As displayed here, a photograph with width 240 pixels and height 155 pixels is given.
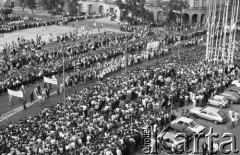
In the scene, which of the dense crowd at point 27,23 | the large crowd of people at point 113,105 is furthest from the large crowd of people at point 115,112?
the dense crowd at point 27,23

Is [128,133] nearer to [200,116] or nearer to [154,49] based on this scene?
[200,116]

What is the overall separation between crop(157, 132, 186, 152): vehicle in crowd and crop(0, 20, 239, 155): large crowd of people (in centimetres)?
147

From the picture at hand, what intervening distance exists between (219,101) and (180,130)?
307 inches

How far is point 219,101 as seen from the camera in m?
30.1

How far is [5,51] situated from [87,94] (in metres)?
21.8

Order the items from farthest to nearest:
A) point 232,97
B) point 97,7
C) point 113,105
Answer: point 97,7 → point 232,97 → point 113,105

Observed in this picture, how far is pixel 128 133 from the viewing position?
73.5 ft

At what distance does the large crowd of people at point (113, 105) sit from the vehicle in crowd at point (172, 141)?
147cm

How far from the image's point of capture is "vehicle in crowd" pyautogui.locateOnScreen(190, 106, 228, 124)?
27.0 meters

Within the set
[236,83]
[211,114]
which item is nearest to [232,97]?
[236,83]

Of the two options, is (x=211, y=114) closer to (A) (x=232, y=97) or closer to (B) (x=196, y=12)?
(A) (x=232, y=97)

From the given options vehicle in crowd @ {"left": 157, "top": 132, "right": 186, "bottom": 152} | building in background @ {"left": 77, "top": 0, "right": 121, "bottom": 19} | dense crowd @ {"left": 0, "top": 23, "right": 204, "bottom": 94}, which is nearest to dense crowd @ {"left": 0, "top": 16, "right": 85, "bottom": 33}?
dense crowd @ {"left": 0, "top": 23, "right": 204, "bottom": 94}

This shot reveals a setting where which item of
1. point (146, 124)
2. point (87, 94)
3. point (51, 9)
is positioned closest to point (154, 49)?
point (87, 94)

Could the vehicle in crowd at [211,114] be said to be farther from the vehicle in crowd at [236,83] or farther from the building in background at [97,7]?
the building in background at [97,7]
